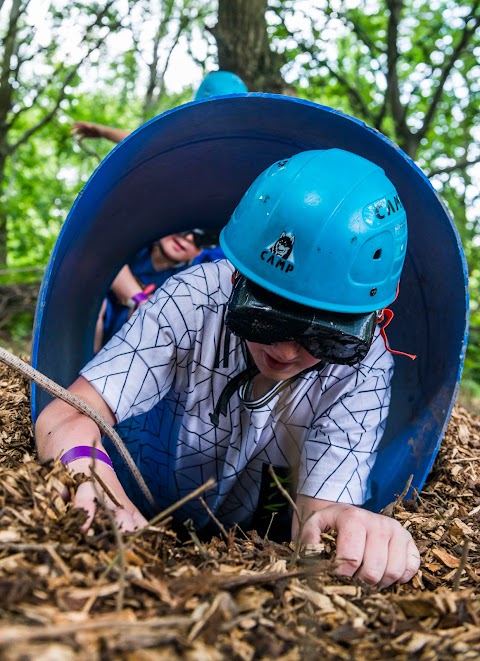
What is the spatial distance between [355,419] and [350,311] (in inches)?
20.0

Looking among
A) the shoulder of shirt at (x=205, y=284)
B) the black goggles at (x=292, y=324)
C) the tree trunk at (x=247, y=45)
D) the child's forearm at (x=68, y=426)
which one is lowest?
the child's forearm at (x=68, y=426)

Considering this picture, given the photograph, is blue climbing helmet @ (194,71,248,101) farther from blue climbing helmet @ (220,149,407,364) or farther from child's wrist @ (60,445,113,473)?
child's wrist @ (60,445,113,473)

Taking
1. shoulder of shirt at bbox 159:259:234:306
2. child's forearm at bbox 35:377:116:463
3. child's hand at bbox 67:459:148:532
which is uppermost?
shoulder of shirt at bbox 159:259:234:306

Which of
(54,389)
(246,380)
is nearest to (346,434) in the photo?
(246,380)

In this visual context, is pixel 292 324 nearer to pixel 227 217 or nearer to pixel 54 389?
pixel 54 389

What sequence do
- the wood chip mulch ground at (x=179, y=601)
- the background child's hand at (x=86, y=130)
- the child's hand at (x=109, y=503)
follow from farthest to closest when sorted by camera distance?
1. the background child's hand at (x=86, y=130)
2. the child's hand at (x=109, y=503)
3. the wood chip mulch ground at (x=179, y=601)

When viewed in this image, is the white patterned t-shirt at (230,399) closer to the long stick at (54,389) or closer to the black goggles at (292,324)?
the long stick at (54,389)

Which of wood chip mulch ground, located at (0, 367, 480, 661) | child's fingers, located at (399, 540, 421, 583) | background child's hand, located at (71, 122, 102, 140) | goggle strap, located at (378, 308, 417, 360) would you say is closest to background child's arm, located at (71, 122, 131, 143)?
background child's hand, located at (71, 122, 102, 140)

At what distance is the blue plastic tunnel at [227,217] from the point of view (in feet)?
7.18

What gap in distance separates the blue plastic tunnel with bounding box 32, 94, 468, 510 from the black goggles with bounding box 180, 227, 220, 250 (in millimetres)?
357

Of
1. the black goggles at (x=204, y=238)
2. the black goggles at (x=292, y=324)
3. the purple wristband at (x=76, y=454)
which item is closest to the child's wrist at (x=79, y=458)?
the purple wristband at (x=76, y=454)

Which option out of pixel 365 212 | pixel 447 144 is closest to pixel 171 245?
pixel 365 212

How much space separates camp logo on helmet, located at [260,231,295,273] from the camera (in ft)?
5.41

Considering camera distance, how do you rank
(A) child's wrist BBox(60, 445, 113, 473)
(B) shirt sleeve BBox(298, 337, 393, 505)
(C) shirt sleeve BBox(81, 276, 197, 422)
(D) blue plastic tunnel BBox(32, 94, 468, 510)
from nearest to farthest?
(A) child's wrist BBox(60, 445, 113, 473) → (C) shirt sleeve BBox(81, 276, 197, 422) → (B) shirt sleeve BBox(298, 337, 393, 505) → (D) blue plastic tunnel BBox(32, 94, 468, 510)
